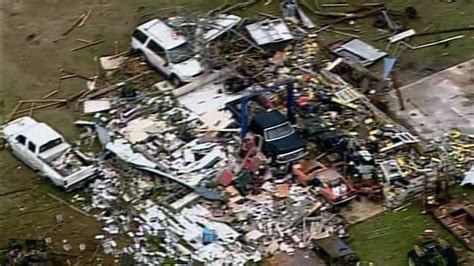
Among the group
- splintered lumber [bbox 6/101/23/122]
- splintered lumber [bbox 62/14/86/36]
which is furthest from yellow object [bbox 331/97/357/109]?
splintered lumber [bbox 62/14/86/36]

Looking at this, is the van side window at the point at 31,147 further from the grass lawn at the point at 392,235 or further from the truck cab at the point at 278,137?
the grass lawn at the point at 392,235

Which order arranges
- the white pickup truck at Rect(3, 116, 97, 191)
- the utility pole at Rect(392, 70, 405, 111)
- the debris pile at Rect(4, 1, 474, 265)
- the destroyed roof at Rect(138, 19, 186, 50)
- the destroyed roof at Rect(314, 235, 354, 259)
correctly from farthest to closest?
the destroyed roof at Rect(138, 19, 186, 50), the utility pole at Rect(392, 70, 405, 111), the white pickup truck at Rect(3, 116, 97, 191), the debris pile at Rect(4, 1, 474, 265), the destroyed roof at Rect(314, 235, 354, 259)

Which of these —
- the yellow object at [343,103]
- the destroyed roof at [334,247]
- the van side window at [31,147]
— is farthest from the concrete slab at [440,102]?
the van side window at [31,147]

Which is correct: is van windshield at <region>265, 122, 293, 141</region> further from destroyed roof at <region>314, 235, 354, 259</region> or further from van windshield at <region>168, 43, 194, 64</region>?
van windshield at <region>168, 43, 194, 64</region>

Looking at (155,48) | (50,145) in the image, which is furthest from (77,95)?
(50,145)

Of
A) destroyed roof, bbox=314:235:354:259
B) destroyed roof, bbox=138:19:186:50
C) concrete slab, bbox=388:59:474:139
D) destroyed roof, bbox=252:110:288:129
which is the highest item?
destroyed roof, bbox=138:19:186:50

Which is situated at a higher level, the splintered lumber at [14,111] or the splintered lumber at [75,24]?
the splintered lumber at [75,24]
